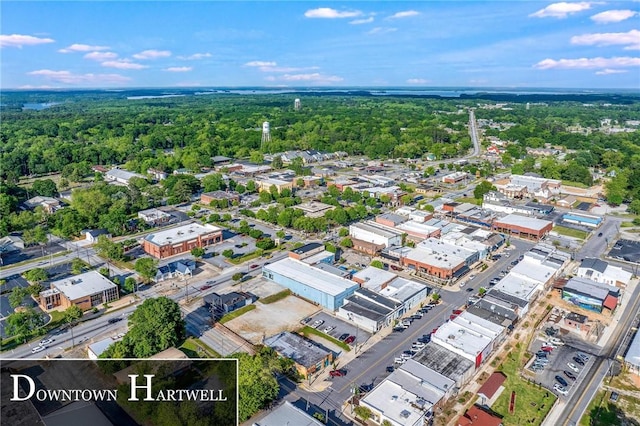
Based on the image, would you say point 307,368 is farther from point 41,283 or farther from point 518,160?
point 518,160

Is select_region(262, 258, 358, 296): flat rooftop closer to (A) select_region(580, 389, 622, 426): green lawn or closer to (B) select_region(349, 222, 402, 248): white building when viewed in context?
(B) select_region(349, 222, 402, 248): white building

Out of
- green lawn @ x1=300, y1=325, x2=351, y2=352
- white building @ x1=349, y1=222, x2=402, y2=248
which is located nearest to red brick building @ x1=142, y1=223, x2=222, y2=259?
white building @ x1=349, y1=222, x2=402, y2=248

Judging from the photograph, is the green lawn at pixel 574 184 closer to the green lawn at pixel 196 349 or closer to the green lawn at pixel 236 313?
the green lawn at pixel 236 313

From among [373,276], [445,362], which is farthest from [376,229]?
[445,362]

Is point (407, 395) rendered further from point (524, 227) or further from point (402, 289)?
point (524, 227)

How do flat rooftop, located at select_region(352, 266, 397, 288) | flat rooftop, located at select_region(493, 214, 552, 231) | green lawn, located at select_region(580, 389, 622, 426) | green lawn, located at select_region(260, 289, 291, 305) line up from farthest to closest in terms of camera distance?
flat rooftop, located at select_region(493, 214, 552, 231)
flat rooftop, located at select_region(352, 266, 397, 288)
green lawn, located at select_region(260, 289, 291, 305)
green lawn, located at select_region(580, 389, 622, 426)

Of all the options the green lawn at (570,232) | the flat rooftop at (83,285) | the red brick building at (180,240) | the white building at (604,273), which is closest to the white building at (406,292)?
the white building at (604,273)
